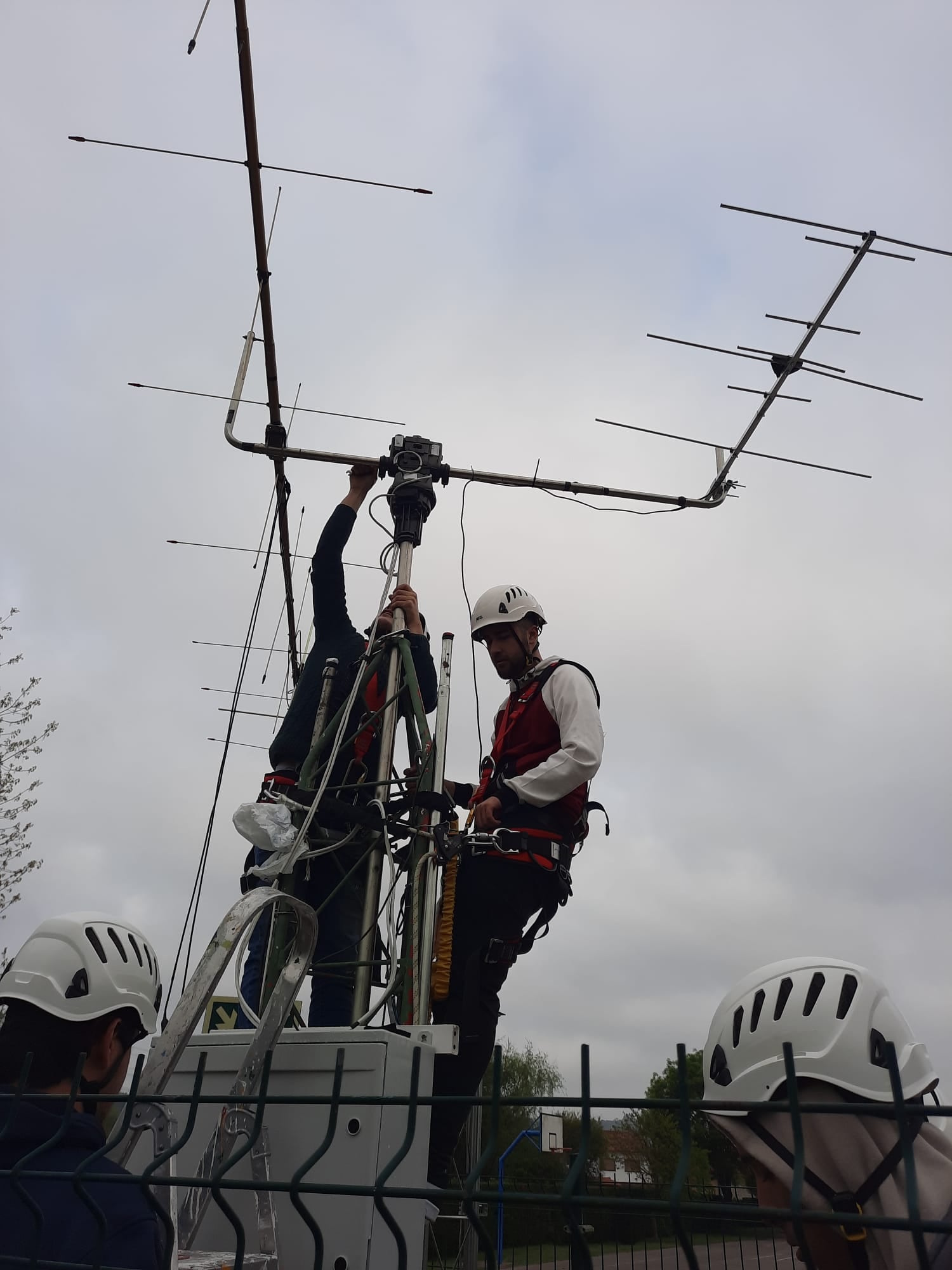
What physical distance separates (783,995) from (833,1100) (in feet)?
0.77

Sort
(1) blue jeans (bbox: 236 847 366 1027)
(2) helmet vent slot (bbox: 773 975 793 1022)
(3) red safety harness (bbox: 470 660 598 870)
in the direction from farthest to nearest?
1. (3) red safety harness (bbox: 470 660 598 870)
2. (1) blue jeans (bbox: 236 847 366 1027)
3. (2) helmet vent slot (bbox: 773 975 793 1022)

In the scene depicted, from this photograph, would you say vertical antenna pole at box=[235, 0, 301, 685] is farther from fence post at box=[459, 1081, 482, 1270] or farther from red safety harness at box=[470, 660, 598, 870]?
fence post at box=[459, 1081, 482, 1270]

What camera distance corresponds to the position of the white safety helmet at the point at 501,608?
5.14m

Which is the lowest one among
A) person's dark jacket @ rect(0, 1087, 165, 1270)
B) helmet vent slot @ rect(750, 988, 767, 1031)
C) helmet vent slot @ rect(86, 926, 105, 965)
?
person's dark jacket @ rect(0, 1087, 165, 1270)

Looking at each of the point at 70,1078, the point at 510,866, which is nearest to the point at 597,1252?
the point at 510,866

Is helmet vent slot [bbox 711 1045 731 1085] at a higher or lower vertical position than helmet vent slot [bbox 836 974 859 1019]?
lower

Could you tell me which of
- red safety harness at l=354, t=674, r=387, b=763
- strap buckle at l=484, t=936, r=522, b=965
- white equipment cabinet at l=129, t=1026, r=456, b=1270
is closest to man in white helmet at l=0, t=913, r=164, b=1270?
white equipment cabinet at l=129, t=1026, r=456, b=1270

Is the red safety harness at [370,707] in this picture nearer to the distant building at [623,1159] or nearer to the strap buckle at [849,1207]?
the distant building at [623,1159]

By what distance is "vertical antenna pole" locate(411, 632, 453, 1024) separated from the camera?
4062mm

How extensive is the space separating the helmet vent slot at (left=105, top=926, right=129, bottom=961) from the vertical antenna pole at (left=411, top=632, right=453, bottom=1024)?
4.86 feet

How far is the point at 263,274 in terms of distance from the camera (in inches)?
209

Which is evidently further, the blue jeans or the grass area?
the blue jeans

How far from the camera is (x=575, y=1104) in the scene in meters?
1.54

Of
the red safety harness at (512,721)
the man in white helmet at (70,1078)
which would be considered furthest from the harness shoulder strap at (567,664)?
the man in white helmet at (70,1078)
